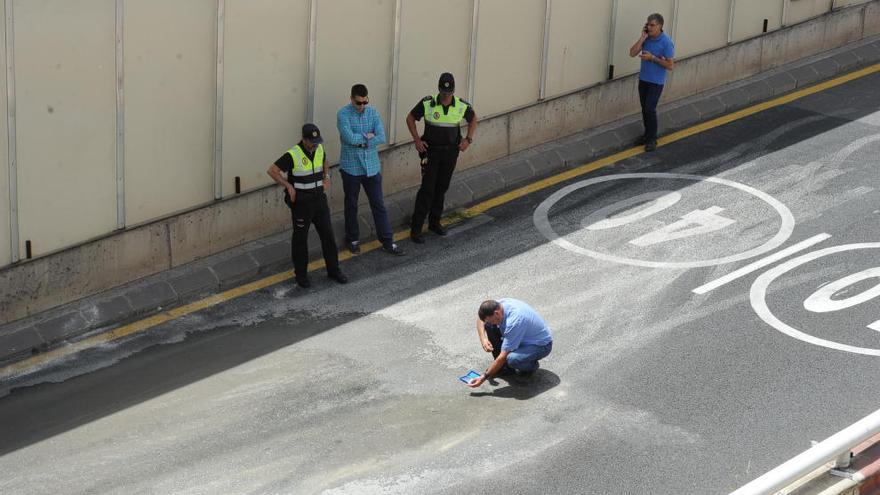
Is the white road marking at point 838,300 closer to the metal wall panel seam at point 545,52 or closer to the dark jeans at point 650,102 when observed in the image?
the dark jeans at point 650,102

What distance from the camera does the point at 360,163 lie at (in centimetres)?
1512

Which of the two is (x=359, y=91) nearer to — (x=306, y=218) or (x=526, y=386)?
(x=306, y=218)

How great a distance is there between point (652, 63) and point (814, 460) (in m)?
9.00

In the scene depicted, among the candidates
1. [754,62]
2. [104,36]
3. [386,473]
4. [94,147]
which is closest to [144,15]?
[104,36]

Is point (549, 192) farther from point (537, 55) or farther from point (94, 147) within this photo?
point (94, 147)

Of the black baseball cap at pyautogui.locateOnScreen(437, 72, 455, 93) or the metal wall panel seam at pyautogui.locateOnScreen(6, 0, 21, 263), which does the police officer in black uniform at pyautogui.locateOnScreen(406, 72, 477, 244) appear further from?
the metal wall panel seam at pyautogui.locateOnScreen(6, 0, 21, 263)

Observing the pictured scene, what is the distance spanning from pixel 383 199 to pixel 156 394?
4216 millimetres

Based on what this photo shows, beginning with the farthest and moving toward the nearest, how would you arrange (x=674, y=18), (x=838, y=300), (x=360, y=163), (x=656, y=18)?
(x=674, y=18) < (x=656, y=18) < (x=360, y=163) < (x=838, y=300)

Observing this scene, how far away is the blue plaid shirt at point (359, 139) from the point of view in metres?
15.0

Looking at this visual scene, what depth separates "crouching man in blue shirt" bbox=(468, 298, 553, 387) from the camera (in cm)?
1233

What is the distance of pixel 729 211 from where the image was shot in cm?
1617

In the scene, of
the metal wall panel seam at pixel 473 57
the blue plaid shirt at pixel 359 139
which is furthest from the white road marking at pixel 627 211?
the blue plaid shirt at pixel 359 139

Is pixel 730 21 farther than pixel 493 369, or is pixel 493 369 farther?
pixel 730 21

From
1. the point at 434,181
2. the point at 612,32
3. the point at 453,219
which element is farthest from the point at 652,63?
the point at 434,181
